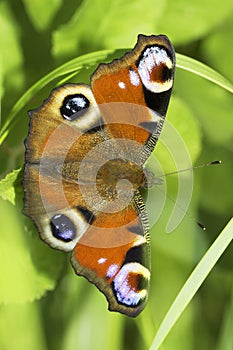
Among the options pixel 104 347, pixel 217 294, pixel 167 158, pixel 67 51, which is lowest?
pixel 104 347

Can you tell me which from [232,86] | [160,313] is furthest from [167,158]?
[160,313]

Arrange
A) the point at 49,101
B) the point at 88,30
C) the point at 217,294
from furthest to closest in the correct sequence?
1. the point at 217,294
2. the point at 88,30
3. the point at 49,101

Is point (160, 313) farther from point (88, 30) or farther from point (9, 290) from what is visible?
point (88, 30)

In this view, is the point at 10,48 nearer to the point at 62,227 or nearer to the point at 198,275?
the point at 62,227

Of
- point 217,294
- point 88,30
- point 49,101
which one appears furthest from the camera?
point 217,294

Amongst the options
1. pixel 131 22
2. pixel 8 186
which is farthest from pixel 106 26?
pixel 8 186

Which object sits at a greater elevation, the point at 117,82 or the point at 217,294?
the point at 117,82

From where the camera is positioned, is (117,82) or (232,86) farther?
(232,86)
